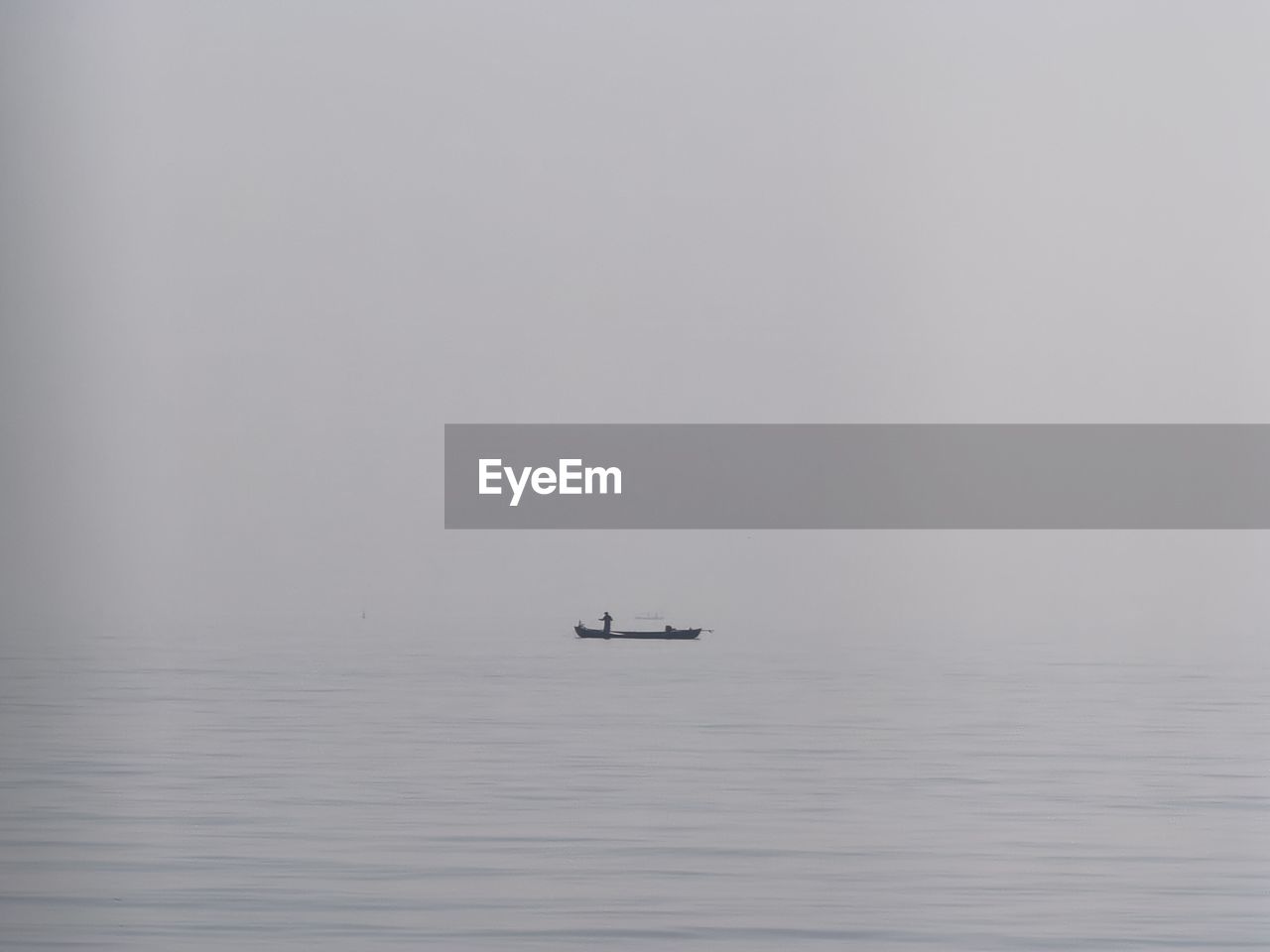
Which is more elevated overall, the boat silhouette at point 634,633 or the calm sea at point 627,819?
the boat silhouette at point 634,633

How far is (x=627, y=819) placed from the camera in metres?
4.94

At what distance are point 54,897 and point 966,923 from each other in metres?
2.01

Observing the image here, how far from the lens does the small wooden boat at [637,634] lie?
15938 millimetres

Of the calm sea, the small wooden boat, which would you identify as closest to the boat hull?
the small wooden boat

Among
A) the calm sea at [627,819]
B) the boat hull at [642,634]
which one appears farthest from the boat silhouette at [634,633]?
the calm sea at [627,819]

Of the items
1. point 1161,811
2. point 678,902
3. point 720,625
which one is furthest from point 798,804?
point 720,625

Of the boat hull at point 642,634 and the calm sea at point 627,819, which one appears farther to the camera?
the boat hull at point 642,634

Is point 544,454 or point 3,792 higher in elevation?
point 544,454

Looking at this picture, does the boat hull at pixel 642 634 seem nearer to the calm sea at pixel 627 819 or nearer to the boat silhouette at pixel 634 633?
the boat silhouette at pixel 634 633

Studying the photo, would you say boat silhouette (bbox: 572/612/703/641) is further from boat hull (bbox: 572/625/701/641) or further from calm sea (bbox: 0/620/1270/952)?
calm sea (bbox: 0/620/1270/952)

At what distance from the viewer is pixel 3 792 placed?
5.19 m

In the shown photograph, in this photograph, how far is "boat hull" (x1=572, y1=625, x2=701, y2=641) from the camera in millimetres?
15930

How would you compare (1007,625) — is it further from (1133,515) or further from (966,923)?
(966,923)

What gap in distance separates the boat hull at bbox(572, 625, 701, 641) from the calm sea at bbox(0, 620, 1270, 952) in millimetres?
6265
